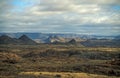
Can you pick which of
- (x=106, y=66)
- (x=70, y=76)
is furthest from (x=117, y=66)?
(x=70, y=76)

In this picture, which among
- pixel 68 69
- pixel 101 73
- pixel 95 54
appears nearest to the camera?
pixel 101 73

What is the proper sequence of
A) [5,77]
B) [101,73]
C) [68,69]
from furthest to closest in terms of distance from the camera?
[68,69] < [101,73] < [5,77]

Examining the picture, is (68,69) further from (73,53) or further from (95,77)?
(73,53)

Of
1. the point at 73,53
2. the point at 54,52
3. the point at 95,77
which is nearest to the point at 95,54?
the point at 73,53

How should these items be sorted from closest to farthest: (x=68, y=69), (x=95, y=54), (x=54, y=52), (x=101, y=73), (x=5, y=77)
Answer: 1. (x=5, y=77)
2. (x=101, y=73)
3. (x=68, y=69)
4. (x=95, y=54)
5. (x=54, y=52)

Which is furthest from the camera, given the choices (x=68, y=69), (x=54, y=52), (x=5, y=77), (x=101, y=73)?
(x=54, y=52)

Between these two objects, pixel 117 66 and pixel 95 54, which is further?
pixel 95 54

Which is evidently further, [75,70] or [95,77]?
[75,70]

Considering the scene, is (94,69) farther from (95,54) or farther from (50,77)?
(95,54)
